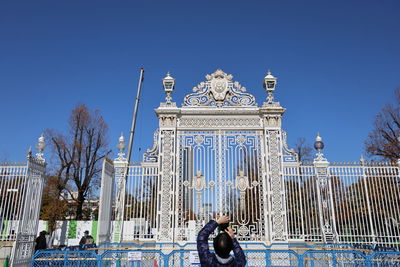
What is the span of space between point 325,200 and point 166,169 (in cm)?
546

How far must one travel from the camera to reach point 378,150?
20.0m

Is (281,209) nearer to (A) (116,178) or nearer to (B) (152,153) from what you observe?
(B) (152,153)

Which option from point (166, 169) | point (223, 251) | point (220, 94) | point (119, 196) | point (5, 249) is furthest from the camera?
point (220, 94)

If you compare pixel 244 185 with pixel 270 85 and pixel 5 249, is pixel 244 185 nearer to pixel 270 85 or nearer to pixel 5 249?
pixel 270 85

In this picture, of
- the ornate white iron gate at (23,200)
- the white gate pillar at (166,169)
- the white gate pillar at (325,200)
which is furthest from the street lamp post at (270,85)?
the ornate white iron gate at (23,200)

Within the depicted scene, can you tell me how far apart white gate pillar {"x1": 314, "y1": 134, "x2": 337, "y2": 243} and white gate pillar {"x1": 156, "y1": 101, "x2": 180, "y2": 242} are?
489cm

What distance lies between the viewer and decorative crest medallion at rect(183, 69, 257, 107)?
1112 centimetres

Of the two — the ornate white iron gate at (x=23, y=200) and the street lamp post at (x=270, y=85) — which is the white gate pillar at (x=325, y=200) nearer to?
the street lamp post at (x=270, y=85)

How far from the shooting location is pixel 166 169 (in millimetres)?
10555

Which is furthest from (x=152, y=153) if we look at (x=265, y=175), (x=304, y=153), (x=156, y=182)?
(x=304, y=153)

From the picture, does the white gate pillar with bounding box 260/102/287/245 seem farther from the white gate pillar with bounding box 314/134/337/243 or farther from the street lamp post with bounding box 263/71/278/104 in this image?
the white gate pillar with bounding box 314/134/337/243

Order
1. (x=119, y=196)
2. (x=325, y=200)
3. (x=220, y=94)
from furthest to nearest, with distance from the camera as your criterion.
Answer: (x=220, y=94) < (x=119, y=196) < (x=325, y=200)

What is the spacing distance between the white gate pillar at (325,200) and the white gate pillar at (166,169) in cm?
489

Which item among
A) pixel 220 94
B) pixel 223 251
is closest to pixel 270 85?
pixel 220 94
